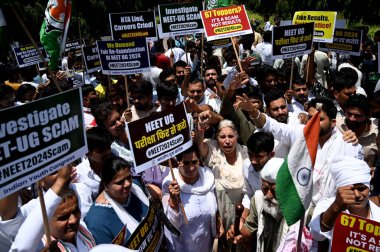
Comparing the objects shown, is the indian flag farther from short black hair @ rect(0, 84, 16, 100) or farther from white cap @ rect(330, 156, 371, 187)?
short black hair @ rect(0, 84, 16, 100)

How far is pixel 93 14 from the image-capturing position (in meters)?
24.0

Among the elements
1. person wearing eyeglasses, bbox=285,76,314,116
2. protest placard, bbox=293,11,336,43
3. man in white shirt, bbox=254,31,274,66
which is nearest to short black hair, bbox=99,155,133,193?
person wearing eyeglasses, bbox=285,76,314,116

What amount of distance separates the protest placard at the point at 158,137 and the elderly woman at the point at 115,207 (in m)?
0.20

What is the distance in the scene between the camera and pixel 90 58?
8172 millimetres

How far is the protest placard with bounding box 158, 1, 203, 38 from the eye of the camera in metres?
7.94

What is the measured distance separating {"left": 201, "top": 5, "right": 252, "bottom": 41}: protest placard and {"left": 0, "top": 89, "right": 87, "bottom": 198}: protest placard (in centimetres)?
463

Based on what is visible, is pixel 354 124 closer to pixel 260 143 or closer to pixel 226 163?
pixel 260 143

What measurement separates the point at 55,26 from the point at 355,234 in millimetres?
4253

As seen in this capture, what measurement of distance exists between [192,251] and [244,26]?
436 cm

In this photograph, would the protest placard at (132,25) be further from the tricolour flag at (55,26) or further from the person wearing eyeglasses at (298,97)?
the person wearing eyeglasses at (298,97)

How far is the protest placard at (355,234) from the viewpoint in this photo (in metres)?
2.46

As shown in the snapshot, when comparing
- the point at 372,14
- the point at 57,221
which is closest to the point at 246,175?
the point at 57,221

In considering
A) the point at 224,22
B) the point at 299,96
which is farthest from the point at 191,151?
the point at 224,22

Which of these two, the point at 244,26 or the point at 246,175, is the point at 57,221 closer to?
the point at 246,175
